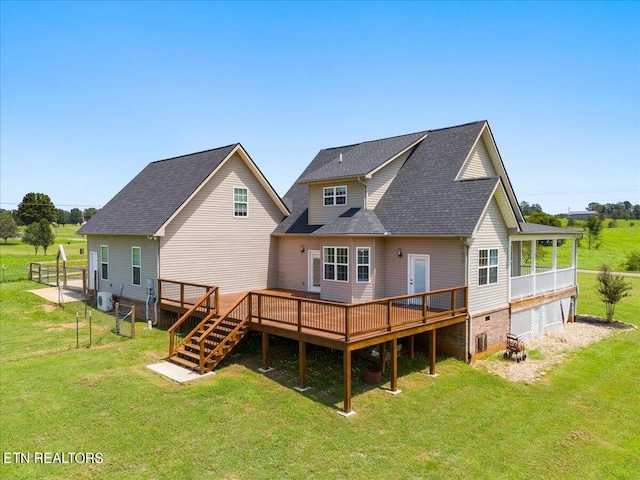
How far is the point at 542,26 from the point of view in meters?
14.6

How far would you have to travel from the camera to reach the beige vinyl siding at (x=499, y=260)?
14140 mm

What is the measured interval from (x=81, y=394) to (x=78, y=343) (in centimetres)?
471

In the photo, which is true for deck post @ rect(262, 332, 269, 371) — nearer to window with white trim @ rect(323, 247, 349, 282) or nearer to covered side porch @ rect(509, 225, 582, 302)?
window with white trim @ rect(323, 247, 349, 282)

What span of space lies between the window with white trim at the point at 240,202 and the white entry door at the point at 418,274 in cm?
824

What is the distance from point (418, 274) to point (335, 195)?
5.29 m

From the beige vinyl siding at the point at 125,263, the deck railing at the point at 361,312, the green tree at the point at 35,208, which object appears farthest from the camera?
the green tree at the point at 35,208

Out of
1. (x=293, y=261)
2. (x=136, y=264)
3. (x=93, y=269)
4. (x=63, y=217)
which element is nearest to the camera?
(x=136, y=264)

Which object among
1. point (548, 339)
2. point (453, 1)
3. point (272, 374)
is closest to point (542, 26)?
point (453, 1)

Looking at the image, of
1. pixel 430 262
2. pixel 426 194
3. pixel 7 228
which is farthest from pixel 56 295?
pixel 7 228

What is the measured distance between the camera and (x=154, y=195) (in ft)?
63.8

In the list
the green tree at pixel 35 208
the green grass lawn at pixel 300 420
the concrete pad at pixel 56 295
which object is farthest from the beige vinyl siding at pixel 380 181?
the green tree at pixel 35 208

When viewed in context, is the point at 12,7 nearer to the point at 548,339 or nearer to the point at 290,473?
the point at 290,473

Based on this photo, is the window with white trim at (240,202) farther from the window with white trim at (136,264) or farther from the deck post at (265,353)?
the deck post at (265,353)

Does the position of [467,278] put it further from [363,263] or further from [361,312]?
[361,312]
